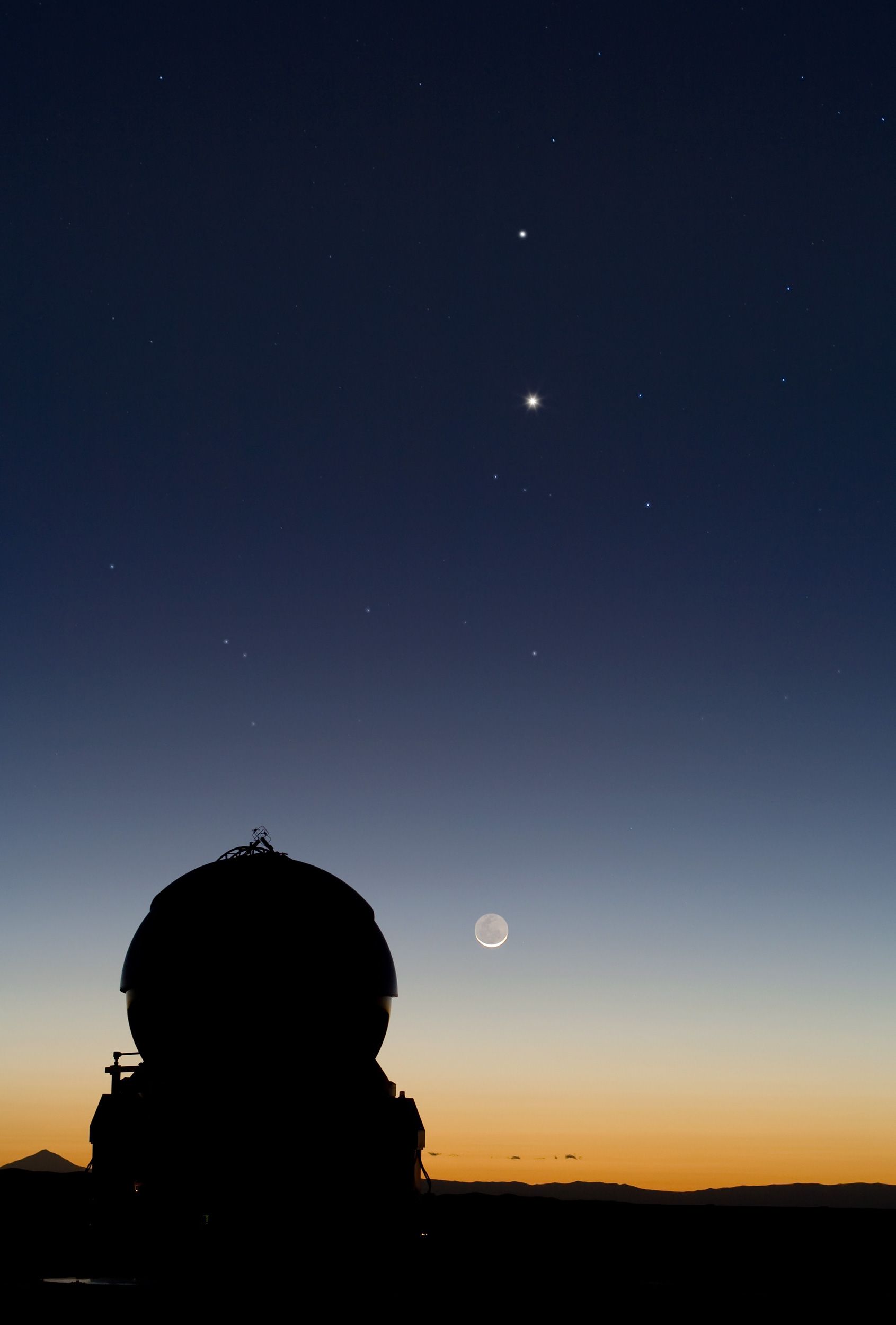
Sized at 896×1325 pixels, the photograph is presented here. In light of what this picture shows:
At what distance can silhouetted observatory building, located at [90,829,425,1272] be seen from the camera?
45.7 ft

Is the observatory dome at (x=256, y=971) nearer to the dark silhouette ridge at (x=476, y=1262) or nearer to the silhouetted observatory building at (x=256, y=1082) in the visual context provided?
the silhouetted observatory building at (x=256, y=1082)

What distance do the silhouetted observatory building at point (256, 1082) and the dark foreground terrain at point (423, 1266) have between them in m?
0.14

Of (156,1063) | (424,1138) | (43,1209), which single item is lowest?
(43,1209)

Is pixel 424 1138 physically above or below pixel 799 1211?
above

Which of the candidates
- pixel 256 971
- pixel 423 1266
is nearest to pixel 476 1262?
pixel 423 1266

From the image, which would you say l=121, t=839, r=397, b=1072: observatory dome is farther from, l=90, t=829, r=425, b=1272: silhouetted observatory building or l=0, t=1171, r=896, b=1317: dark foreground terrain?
l=0, t=1171, r=896, b=1317: dark foreground terrain

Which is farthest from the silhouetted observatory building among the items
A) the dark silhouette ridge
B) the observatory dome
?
the dark silhouette ridge

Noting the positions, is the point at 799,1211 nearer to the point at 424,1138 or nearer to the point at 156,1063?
the point at 424,1138

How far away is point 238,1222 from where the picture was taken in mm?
13625

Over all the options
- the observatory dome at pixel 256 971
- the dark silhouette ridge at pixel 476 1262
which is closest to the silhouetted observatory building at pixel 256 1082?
the observatory dome at pixel 256 971

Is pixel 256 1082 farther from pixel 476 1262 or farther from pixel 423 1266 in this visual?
Answer: pixel 476 1262

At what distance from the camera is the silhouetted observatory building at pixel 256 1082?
13922mm

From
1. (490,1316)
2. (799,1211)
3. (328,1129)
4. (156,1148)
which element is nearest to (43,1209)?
(156,1148)

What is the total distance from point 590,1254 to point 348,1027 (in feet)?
24.7
